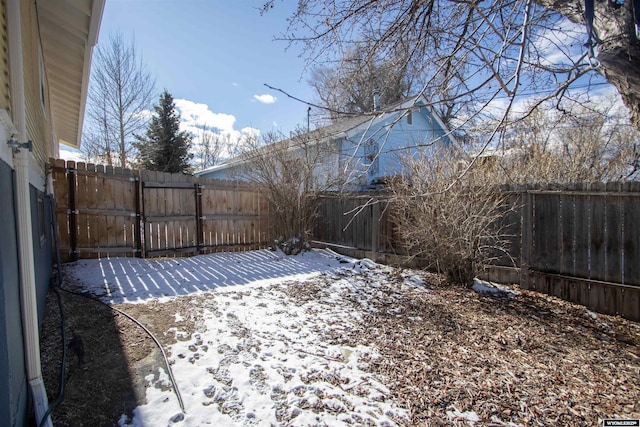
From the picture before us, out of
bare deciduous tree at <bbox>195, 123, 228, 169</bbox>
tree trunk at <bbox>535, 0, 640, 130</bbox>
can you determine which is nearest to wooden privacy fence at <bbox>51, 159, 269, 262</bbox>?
tree trunk at <bbox>535, 0, 640, 130</bbox>

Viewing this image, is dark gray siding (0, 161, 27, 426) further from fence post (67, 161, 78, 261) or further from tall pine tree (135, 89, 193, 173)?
tall pine tree (135, 89, 193, 173)

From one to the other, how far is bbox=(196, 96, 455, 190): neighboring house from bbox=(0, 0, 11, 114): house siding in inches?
96.7

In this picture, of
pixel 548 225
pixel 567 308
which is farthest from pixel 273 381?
pixel 548 225

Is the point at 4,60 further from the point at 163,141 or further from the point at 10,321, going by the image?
the point at 163,141

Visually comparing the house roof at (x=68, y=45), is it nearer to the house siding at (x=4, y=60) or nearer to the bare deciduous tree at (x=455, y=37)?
the house siding at (x=4, y=60)

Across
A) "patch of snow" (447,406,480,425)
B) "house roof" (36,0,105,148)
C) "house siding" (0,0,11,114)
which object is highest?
"house roof" (36,0,105,148)

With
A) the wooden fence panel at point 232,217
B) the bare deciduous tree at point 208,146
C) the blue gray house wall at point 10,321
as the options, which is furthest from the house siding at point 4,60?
the bare deciduous tree at point 208,146

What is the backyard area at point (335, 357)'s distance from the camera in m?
2.20

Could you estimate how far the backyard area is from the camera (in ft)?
7.22

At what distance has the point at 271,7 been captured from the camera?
3.48 meters

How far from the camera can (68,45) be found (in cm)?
523

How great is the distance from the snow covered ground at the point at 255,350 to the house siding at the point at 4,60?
2.24m

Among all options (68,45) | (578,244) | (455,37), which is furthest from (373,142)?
(68,45)

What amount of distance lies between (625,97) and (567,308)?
9.73 feet
